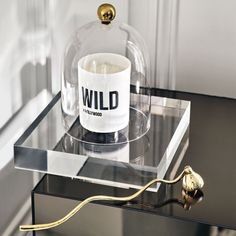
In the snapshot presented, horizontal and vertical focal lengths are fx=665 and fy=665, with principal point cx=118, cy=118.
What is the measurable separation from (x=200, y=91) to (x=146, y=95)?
0.56 feet

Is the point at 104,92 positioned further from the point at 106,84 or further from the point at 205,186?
the point at 205,186

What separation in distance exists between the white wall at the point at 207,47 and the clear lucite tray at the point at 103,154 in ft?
0.51

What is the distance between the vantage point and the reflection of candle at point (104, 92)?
2.93ft

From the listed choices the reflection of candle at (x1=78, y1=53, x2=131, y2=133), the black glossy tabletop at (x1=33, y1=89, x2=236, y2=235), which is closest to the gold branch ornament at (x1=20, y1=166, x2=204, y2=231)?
the black glossy tabletop at (x1=33, y1=89, x2=236, y2=235)

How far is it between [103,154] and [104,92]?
0.08m

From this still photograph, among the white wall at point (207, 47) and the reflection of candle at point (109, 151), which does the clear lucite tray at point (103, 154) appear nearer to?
the reflection of candle at point (109, 151)

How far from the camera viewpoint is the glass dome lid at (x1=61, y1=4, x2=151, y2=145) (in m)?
0.90

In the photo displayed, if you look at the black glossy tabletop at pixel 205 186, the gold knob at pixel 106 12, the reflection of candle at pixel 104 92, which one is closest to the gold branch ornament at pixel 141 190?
the black glossy tabletop at pixel 205 186

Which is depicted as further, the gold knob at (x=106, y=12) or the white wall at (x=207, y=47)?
the white wall at (x=207, y=47)

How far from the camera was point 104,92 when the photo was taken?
90 cm

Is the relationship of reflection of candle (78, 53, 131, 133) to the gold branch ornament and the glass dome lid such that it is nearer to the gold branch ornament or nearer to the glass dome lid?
the glass dome lid

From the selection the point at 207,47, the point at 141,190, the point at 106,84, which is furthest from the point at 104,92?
the point at 207,47

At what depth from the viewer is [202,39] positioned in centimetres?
109

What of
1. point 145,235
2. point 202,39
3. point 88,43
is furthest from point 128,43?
point 145,235
